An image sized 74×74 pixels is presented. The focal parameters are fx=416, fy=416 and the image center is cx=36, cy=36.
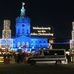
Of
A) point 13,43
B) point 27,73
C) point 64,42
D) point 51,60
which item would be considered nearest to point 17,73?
point 27,73

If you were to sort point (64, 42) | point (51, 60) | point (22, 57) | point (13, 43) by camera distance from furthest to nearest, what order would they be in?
point (13, 43)
point (64, 42)
point (22, 57)
point (51, 60)

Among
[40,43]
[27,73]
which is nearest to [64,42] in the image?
[40,43]

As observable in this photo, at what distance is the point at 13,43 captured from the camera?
190 metres

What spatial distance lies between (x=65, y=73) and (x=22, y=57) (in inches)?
1045

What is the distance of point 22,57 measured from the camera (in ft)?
168

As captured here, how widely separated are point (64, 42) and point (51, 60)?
136199mm

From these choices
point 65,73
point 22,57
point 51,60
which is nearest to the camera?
point 65,73

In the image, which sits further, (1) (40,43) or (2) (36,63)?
(1) (40,43)

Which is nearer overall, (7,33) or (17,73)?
(17,73)

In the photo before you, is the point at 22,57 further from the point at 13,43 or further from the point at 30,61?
the point at 13,43

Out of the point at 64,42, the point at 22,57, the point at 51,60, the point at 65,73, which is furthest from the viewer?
the point at 64,42

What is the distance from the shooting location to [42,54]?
42.0 metres

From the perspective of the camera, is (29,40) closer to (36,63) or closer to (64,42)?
(64,42)

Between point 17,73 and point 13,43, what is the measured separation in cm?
16559
